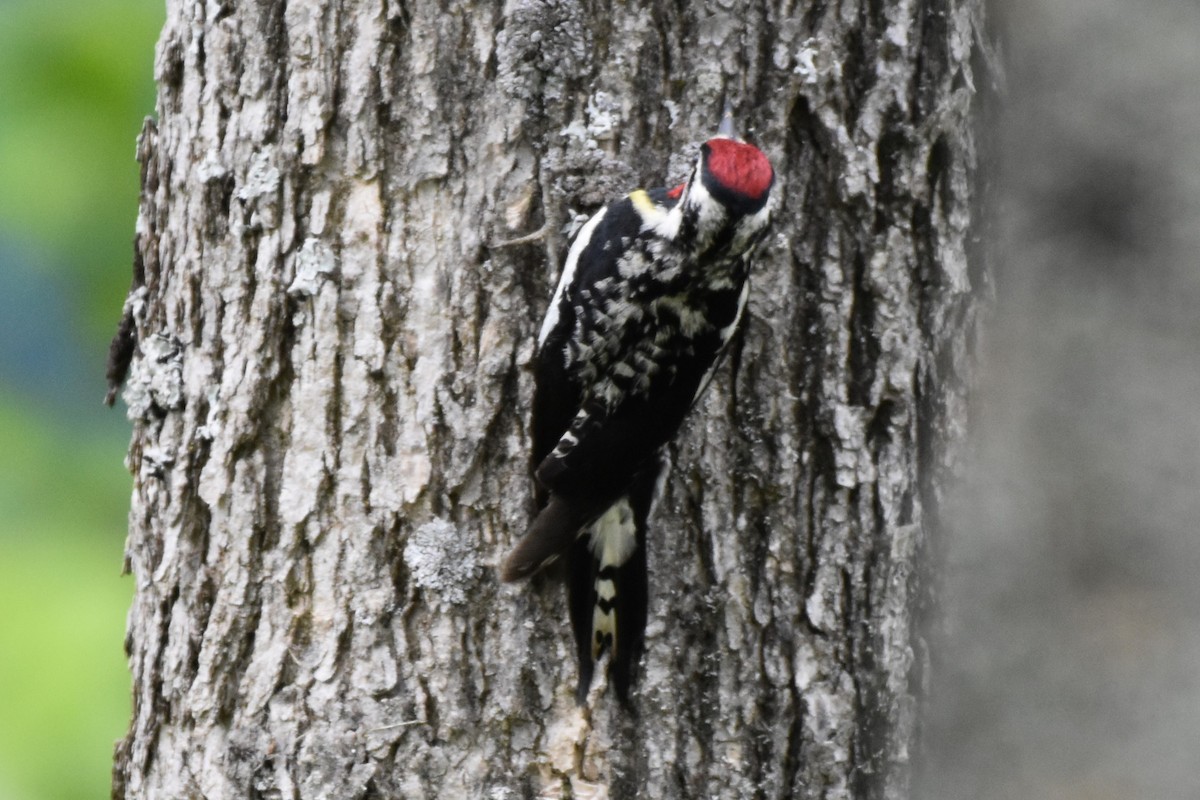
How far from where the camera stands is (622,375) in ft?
7.73

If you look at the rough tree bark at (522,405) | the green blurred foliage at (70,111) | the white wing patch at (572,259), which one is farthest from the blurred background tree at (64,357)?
the white wing patch at (572,259)

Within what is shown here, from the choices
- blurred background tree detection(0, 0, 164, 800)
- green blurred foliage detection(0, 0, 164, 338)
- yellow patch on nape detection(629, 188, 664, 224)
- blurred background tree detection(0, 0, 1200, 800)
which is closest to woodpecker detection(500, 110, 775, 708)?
yellow patch on nape detection(629, 188, 664, 224)

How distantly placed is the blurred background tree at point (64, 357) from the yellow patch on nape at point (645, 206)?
225cm

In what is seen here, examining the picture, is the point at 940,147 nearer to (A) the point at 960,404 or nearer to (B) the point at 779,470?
(A) the point at 960,404

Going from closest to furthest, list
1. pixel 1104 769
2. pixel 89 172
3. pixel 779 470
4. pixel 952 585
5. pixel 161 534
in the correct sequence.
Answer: pixel 1104 769
pixel 952 585
pixel 779 470
pixel 161 534
pixel 89 172

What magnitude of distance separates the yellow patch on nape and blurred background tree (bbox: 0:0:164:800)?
225 cm

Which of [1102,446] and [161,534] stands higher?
[161,534]

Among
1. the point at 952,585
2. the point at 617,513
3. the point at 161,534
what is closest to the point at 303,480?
the point at 161,534

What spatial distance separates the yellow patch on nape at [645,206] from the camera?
2.25 metres

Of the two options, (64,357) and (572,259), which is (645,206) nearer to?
(572,259)

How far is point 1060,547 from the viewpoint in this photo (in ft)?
2.71

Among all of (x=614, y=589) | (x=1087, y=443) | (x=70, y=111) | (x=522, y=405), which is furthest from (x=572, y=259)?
(x=70, y=111)

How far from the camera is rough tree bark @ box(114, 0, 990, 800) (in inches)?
84.2

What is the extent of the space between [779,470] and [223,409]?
1085 millimetres
